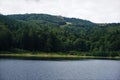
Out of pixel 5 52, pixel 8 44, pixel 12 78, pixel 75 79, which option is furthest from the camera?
pixel 8 44

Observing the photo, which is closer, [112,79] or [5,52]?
[112,79]

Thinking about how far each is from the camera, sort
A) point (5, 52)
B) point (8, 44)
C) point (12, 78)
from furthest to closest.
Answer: point (8, 44) → point (5, 52) → point (12, 78)

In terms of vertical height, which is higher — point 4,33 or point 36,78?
point 4,33

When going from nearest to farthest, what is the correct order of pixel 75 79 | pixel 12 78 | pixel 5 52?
pixel 12 78 < pixel 75 79 < pixel 5 52

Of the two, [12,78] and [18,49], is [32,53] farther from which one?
[12,78]

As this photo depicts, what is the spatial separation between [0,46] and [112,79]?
12241 centimetres

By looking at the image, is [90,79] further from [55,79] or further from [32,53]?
[32,53]

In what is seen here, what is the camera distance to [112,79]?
75.9 metres

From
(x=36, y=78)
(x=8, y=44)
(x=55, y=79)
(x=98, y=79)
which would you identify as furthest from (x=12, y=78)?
(x=8, y=44)

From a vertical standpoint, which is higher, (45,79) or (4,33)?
(4,33)

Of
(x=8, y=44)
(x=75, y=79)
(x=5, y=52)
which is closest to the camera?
(x=75, y=79)

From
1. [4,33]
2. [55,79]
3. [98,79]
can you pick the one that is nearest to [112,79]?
[98,79]

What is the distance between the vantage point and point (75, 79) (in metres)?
74.7

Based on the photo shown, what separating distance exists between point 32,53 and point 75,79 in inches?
4778
